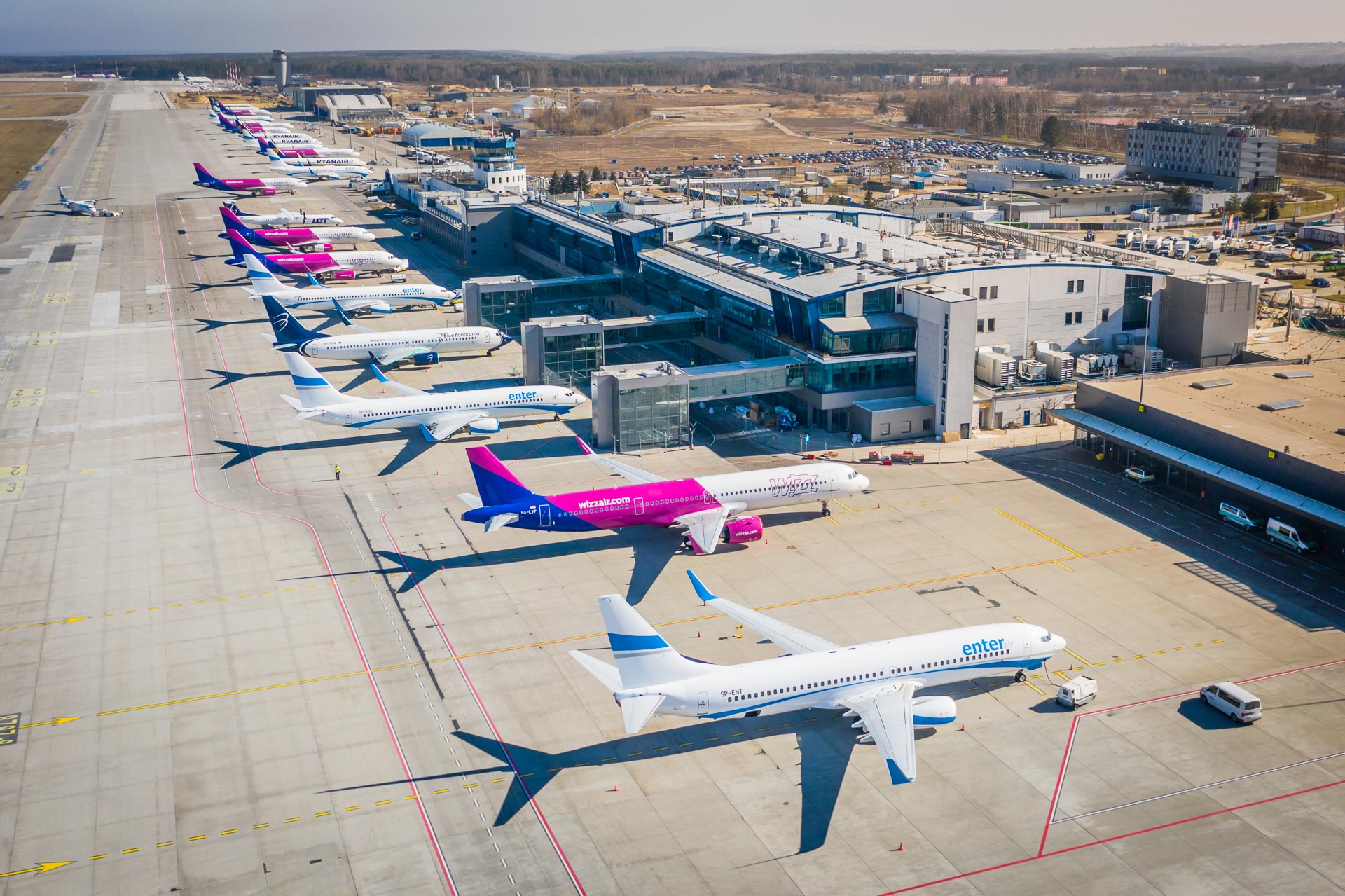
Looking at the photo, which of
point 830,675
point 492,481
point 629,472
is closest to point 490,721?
point 830,675

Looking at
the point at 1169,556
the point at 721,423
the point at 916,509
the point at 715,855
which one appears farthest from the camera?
the point at 721,423

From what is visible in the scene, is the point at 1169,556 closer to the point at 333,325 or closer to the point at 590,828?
the point at 590,828

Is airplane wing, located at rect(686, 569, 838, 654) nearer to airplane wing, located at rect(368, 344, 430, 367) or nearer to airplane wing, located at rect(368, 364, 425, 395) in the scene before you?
airplane wing, located at rect(368, 364, 425, 395)

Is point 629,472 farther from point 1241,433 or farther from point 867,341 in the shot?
point 1241,433

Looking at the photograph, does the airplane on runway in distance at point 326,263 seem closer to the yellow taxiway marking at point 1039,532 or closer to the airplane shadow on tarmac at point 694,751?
the yellow taxiway marking at point 1039,532

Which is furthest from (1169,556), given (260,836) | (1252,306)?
(260,836)

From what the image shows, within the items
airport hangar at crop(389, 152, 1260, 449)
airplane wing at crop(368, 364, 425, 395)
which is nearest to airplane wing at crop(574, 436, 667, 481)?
airport hangar at crop(389, 152, 1260, 449)

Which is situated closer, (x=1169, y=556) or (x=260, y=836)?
(x=260, y=836)
